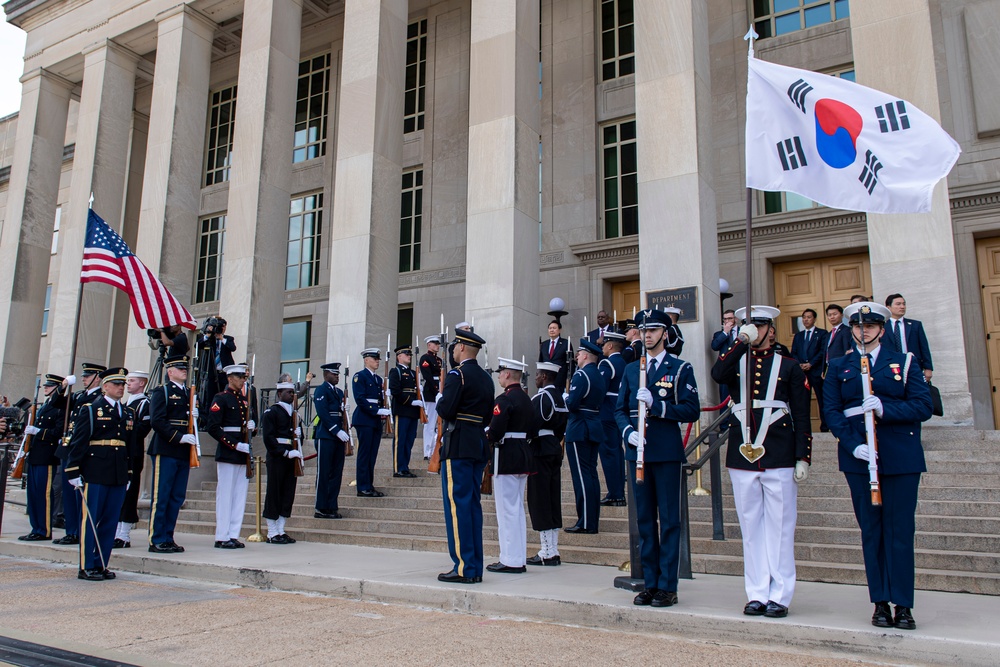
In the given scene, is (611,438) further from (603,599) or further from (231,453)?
(231,453)

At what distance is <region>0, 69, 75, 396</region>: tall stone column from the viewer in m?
21.1

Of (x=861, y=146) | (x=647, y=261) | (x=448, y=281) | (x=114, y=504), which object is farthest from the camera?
(x=448, y=281)

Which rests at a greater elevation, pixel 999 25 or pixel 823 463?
pixel 999 25

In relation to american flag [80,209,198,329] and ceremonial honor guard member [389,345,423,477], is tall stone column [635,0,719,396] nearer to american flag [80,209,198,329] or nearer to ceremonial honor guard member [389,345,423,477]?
ceremonial honor guard member [389,345,423,477]

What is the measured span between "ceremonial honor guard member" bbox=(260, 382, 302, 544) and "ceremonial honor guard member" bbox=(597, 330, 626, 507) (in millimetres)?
4002

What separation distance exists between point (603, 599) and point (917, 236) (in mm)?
7209

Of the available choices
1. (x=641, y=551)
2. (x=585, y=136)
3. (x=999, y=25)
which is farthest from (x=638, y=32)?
(x=641, y=551)

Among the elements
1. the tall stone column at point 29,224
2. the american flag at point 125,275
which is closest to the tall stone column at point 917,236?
the american flag at point 125,275

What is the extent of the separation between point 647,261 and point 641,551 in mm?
6768

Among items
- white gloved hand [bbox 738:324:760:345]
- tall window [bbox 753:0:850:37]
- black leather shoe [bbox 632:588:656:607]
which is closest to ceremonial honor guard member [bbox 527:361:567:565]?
black leather shoe [bbox 632:588:656:607]

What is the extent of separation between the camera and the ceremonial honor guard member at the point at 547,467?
7.75m

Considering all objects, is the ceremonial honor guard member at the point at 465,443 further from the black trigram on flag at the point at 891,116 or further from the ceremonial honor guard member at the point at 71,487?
the ceremonial honor guard member at the point at 71,487

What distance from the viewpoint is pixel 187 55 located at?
18578 millimetres

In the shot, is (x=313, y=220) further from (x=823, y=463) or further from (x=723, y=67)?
(x=823, y=463)
